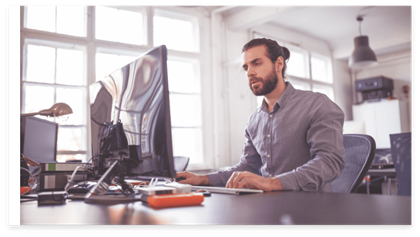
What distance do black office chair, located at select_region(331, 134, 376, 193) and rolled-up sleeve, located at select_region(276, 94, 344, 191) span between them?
7cm

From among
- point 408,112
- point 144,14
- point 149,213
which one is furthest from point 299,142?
point 408,112

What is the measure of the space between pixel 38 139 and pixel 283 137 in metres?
1.40

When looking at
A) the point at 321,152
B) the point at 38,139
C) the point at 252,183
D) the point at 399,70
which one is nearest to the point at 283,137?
the point at 321,152

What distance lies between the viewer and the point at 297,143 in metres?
1.48

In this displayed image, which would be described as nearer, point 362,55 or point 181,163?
point 181,163

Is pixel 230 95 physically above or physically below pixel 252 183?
above

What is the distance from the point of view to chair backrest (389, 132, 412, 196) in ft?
7.82

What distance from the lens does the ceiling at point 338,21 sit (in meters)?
4.83

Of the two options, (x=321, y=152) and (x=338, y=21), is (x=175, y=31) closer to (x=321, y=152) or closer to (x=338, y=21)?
(x=338, y=21)

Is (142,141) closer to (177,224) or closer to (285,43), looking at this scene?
(177,224)

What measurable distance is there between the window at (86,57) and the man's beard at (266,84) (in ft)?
7.82

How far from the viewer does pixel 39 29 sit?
367cm

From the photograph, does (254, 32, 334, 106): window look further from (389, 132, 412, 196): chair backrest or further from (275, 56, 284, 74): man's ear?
(275, 56, 284, 74): man's ear

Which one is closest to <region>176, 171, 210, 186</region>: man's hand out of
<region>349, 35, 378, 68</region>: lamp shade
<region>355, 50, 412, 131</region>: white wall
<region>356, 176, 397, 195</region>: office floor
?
<region>356, 176, 397, 195</region>: office floor
